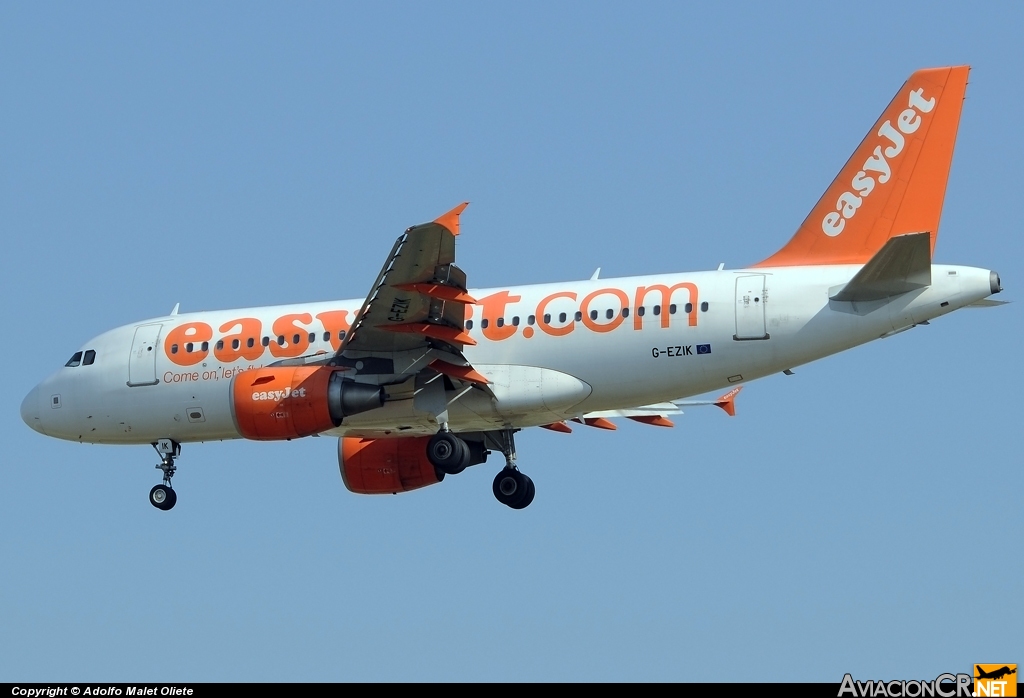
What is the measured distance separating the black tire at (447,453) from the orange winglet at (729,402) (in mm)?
6716

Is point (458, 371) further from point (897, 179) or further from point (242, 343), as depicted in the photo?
point (897, 179)

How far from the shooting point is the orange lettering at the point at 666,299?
111 feet

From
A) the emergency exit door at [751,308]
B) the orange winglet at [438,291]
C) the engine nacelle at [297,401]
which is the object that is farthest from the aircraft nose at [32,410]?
the emergency exit door at [751,308]

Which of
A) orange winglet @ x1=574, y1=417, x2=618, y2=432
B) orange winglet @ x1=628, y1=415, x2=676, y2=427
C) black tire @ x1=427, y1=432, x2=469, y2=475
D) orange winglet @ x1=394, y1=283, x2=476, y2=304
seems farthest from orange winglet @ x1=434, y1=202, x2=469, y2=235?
orange winglet @ x1=628, y1=415, x2=676, y2=427

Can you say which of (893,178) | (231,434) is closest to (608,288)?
(893,178)

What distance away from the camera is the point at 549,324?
34.9 metres

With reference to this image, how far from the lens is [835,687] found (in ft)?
78.1

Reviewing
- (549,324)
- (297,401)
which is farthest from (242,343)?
(549,324)

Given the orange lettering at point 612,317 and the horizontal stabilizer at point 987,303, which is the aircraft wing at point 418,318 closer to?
the orange lettering at point 612,317

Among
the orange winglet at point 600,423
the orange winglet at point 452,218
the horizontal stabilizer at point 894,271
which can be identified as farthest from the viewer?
the orange winglet at point 600,423

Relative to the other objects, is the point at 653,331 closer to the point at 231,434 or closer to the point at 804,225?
the point at 804,225

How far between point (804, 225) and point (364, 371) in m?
9.58

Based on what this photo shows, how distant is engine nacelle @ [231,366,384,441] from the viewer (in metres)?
33.9

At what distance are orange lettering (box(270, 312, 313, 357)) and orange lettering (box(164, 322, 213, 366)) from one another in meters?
1.58
